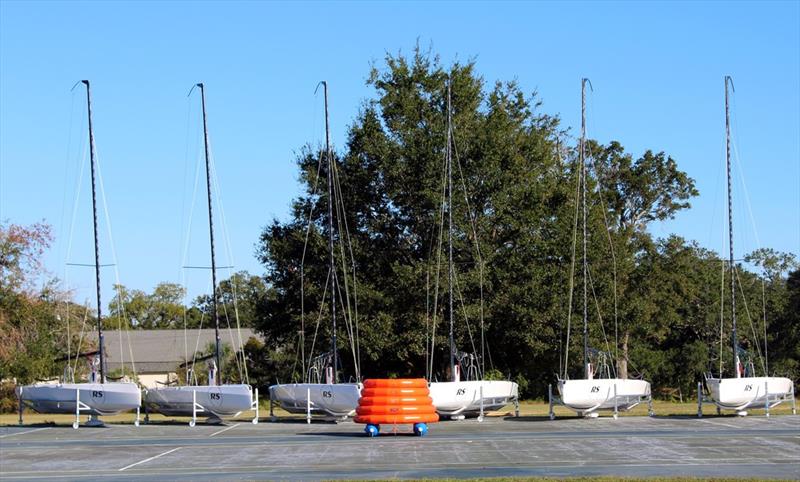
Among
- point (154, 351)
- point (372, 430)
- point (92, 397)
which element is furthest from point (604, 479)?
point (154, 351)

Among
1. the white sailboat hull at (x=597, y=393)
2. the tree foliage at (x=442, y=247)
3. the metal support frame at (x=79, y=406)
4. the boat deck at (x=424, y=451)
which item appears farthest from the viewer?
the tree foliage at (x=442, y=247)

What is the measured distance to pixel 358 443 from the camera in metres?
23.0

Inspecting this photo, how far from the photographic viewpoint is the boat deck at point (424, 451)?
17422 mm

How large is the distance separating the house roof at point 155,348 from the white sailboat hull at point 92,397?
1391 inches

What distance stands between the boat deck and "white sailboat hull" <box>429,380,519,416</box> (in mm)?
756

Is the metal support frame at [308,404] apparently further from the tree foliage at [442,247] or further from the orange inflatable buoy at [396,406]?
the tree foliage at [442,247]

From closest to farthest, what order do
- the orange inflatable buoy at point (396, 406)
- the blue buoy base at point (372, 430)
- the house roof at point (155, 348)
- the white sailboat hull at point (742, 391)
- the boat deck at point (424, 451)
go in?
the boat deck at point (424, 451), the orange inflatable buoy at point (396, 406), the blue buoy base at point (372, 430), the white sailboat hull at point (742, 391), the house roof at point (155, 348)

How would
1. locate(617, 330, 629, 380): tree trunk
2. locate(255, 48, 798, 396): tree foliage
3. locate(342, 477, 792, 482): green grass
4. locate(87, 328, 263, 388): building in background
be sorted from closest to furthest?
locate(342, 477, 792, 482): green grass
locate(255, 48, 798, 396): tree foliage
locate(617, 330, 629, 380): tree trunk
locate(87, 328, 263, 388): building in background

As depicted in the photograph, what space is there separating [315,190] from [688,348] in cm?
2734

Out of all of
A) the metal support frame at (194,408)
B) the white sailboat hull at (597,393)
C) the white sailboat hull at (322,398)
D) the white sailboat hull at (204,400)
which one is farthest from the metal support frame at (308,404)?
the white sailboat hull at (597,393)

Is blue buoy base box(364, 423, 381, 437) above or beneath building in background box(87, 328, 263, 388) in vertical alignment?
beneath

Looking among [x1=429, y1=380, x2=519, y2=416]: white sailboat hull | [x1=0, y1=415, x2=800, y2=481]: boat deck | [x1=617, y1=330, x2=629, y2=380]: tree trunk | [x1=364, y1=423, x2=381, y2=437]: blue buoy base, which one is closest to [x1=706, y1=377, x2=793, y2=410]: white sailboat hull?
[x1=0, y1=415, x2=800, y2=481]: boat deck

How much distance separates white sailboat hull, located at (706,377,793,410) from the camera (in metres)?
28.8

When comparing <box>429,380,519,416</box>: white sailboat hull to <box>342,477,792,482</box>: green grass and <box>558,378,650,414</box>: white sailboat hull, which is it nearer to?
<box>558,378,650,414</box>: white sailboat hull
